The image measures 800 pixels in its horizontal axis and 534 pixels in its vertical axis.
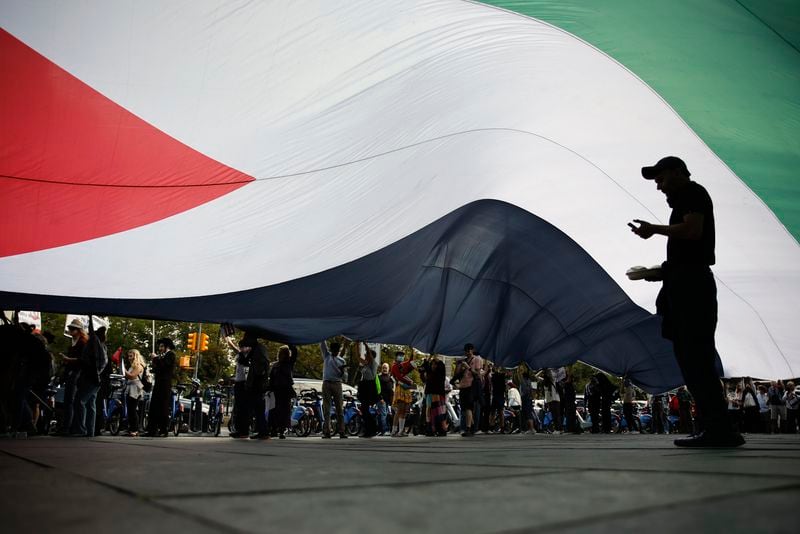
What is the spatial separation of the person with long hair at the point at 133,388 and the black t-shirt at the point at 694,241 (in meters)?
9.60

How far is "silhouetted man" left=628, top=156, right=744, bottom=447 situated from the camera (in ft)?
12.6

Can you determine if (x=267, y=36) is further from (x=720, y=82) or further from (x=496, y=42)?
(x=720, y=82)

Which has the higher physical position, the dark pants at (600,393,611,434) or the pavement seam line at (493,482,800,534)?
the pavement seam line at (493,482,800,534)

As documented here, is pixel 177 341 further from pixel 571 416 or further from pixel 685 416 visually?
pixel 685 416

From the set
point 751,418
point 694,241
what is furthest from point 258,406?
point 751,418

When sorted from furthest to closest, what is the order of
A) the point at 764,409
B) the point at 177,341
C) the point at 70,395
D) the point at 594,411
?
the point at 177,341 → the point at 764,409 → the point at 594,411 → the point at 70,395

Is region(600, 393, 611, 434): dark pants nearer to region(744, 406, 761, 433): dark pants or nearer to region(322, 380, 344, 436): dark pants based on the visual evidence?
region(744, 406, 761, 433): dark pants

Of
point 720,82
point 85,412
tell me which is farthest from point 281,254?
point 720,82

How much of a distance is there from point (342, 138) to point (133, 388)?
6661 mm

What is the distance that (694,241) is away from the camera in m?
3.96

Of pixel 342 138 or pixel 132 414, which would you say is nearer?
pixel 342 138

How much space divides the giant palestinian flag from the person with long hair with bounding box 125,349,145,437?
374 cm

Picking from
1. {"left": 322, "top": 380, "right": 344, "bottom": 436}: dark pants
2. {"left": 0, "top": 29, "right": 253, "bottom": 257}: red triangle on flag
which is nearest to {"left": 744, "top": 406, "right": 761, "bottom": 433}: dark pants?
{"left": 322, "top": 380, "right": 344, "bottom": 436}: dark pants

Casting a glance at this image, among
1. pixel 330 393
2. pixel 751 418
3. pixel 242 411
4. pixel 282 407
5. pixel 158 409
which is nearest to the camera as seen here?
pixel 242 411
